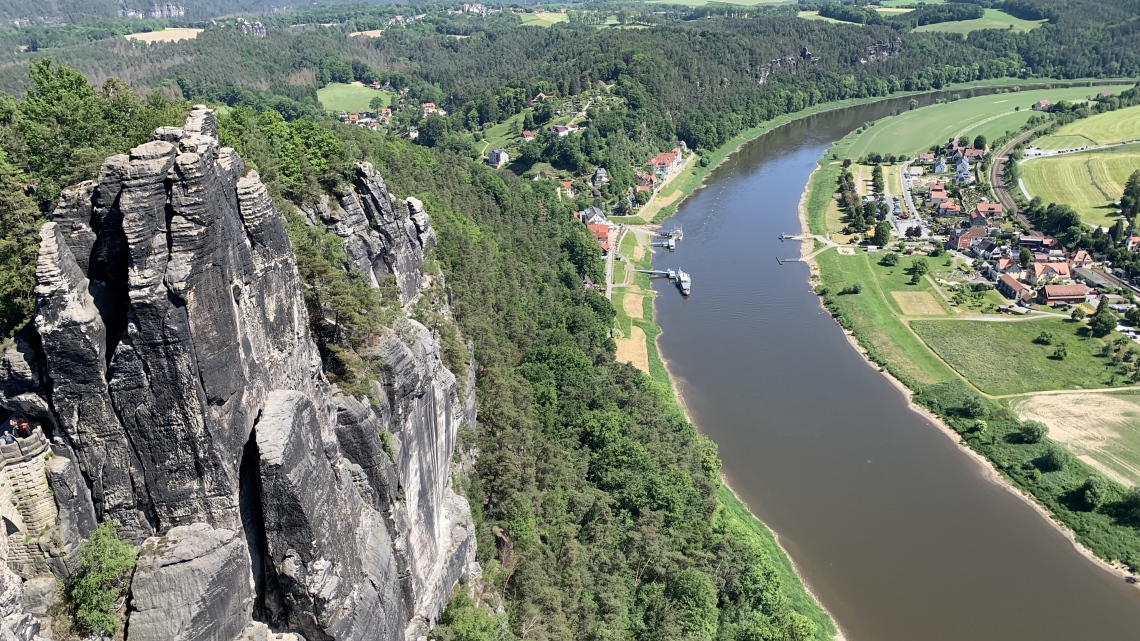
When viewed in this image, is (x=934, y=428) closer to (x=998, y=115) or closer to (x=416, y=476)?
(x=416, y=476)

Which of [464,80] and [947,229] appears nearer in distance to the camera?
[947,229]

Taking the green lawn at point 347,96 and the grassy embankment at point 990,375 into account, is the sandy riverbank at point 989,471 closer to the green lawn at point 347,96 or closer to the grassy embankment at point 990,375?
the grassy embankment at point 990,375

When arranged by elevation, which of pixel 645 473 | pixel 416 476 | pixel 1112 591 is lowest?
pixel 1112 591

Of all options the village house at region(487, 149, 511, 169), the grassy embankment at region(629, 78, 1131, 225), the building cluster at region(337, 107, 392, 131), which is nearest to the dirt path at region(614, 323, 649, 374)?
the grassy embankment at region(629, 78, 1131, 225)

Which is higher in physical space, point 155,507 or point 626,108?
point 155,507

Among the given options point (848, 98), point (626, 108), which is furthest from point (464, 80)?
point (848, 98)
